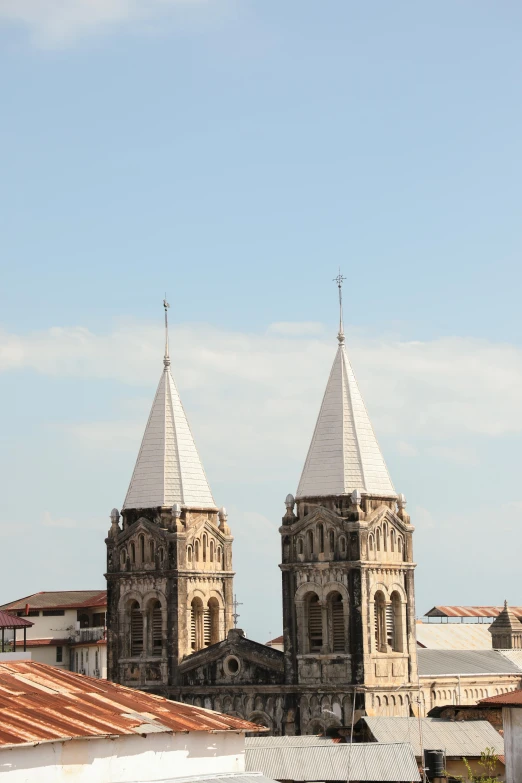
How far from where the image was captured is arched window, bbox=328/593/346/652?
7369 cm

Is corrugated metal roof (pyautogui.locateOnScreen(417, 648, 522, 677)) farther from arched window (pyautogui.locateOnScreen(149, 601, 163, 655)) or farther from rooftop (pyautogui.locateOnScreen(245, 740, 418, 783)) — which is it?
rooftop (pyautogui.locateOnScreen(245, 740, 418, 783))

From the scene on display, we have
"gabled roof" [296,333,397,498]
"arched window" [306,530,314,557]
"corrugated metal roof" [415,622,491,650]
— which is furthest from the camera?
"corrugated metal roof" [415,622,491,650]

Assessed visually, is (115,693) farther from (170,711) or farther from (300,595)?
(300,595)

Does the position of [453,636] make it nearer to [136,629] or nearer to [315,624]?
[315,624]

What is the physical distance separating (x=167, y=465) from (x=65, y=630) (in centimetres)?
4689

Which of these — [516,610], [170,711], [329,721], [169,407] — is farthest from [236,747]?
[516,610]

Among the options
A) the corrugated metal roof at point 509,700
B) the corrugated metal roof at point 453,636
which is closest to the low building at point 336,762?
the corrugated metal roof at point 509,700

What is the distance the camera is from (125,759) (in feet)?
131

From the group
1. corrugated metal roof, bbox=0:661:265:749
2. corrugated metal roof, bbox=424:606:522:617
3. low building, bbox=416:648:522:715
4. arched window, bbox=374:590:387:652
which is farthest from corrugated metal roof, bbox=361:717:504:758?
corrugated metal roof, bbox=424:606:522:617

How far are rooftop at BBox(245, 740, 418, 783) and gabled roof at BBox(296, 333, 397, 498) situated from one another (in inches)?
646

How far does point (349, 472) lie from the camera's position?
7525 centimetres

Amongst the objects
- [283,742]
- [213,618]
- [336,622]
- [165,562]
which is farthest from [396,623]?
[283,742]

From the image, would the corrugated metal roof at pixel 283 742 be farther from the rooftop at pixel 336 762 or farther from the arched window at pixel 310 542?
the arched window at pixel 310 542

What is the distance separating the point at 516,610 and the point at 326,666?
5143 cm
